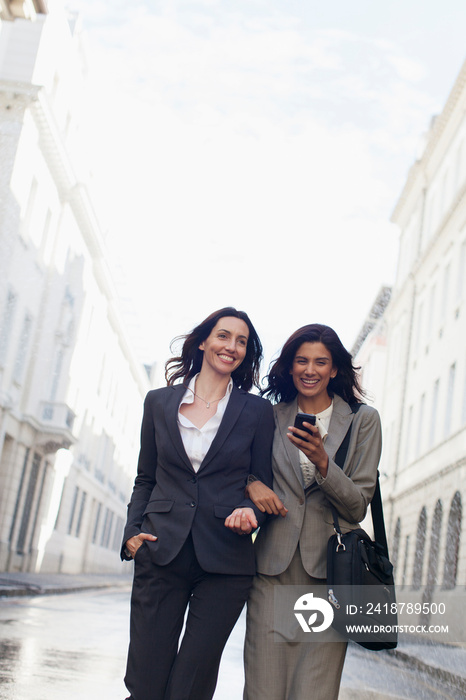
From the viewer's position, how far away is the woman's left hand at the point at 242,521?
Answer: 284 centimetres

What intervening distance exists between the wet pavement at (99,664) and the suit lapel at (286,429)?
2787 millimetres

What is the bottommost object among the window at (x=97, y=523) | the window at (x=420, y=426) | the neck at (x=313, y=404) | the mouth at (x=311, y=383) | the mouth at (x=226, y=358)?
the neck at (x=313, y=404)

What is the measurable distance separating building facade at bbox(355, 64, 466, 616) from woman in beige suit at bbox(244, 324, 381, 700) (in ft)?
59.1

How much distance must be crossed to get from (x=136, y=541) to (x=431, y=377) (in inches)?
1027

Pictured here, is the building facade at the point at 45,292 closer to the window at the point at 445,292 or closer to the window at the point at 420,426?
the window at the point at 420,426

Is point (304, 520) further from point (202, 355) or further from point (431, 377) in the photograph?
point (431, 377)

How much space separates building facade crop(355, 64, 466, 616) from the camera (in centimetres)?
2300

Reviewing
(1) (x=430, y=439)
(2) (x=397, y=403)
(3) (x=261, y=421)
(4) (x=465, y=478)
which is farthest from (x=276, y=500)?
(2) (x=397, y=403)

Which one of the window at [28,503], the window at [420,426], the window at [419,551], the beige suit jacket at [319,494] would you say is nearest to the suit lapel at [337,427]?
the beige suit jacket at [319,494]

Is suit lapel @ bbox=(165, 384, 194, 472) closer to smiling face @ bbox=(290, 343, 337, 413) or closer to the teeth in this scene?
the teeth

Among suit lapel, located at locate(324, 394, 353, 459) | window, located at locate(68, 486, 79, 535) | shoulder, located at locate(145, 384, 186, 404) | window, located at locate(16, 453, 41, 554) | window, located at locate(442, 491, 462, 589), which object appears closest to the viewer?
suit lapel, located at locate(324, 394, 353, 459)

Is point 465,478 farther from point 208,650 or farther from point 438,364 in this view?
point 208,650

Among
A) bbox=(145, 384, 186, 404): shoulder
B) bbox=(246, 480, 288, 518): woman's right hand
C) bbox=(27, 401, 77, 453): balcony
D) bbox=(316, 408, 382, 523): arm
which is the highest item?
bbox=(27, 401, 77, 453): balcony

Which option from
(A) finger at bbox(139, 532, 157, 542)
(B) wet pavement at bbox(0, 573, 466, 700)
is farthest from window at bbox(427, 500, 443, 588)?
(A) finger at bbox(139, 532, 157, 542)
